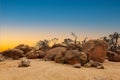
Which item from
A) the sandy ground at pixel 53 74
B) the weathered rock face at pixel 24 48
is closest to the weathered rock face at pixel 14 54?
the weathered rock face at pixel 24 48

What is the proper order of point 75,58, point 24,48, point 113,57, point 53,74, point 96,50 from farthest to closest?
1. point 24,48
2. point 113,57
3. point 96,50
4. point 75,58
5. point 53,74

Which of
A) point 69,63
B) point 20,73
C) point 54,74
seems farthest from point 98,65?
point 20,73

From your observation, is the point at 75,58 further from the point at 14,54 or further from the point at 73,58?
the point at 14,54

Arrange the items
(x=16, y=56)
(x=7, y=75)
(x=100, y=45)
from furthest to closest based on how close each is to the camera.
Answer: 1. (x=16, y=56)
2. (x=100, y=45)
3. (x=7, y=75)

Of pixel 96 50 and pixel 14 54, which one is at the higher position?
pixel 96 50

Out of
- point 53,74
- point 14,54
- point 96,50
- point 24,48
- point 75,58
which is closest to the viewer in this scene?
point 53,74

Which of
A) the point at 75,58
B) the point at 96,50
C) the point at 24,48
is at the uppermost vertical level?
the point at 24,48

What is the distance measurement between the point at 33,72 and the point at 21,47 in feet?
59.5

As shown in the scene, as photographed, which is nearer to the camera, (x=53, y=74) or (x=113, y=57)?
(x=53, y=74)

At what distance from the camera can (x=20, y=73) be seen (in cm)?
1623

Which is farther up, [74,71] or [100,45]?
[100,45]

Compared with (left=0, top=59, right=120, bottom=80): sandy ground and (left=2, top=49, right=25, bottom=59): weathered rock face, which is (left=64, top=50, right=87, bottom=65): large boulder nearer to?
(left=0, top=59, right=120, bottom=80): sandy ground

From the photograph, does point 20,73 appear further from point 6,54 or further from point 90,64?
point 6,54

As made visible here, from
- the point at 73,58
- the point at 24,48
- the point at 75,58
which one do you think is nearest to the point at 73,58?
the point at 73,58
